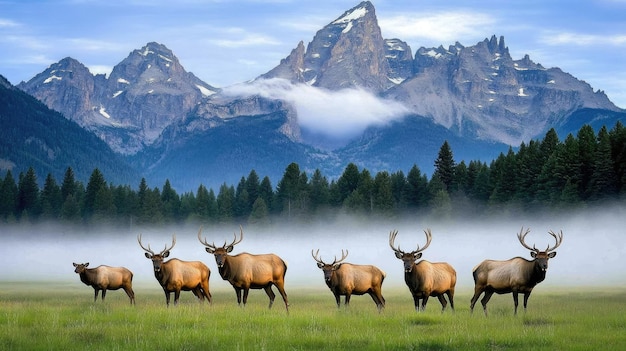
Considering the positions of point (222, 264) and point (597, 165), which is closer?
point (222, 264)

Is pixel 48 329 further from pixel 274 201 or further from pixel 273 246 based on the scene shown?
pixel 274 201

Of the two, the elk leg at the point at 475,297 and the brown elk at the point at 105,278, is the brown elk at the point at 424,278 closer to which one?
the elk leg at the point at 475,297

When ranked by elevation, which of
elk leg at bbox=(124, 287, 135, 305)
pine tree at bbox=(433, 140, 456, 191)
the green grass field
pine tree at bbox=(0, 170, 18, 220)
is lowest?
the green grass field

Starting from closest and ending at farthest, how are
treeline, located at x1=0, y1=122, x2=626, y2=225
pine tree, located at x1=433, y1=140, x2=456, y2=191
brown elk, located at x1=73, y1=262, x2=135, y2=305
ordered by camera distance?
brown elk, located at x1=73, y1=262, x2=135, y2=305 → treeline, located at x1=0, y1=122, x2=626, y2=225 → pine tree, located at x1=433, y1=140, x2=456, y2=191

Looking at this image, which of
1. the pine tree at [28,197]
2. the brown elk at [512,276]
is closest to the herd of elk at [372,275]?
the brown elk at [512,276]

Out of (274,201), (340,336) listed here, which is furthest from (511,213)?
(340,336)

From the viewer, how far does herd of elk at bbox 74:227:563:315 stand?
2808cm

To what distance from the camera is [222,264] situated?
99.2 ft

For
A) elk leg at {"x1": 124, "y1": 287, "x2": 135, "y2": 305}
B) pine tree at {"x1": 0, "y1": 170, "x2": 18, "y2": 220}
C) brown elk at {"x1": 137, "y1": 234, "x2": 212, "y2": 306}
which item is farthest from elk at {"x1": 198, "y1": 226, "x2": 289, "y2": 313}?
pine tree at {"x1": 0, "y1": 170, "x2": 18, "y2": 220}

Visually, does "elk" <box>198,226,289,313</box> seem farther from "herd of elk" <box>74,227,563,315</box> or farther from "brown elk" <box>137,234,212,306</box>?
"brown elk" <box>137,234,212,306</box>

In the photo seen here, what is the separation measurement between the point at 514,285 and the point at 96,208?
4072 inches

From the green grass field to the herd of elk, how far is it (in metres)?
0.89

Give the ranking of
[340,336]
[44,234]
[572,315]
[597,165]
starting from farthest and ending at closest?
[44,234], [597,165], [572,315], [340,336]

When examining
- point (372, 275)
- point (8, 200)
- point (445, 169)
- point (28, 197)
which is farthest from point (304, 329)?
point (28, 197)
